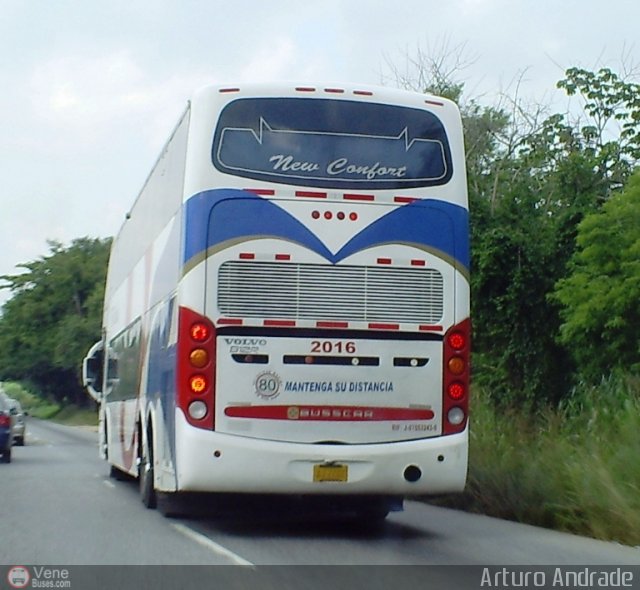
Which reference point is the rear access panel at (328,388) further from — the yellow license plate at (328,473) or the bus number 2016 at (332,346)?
the yellow license plate at (328,473)

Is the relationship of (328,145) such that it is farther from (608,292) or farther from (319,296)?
(608,292)

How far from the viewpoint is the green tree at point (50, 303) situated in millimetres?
77250

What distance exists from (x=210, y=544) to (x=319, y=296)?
99.2 inches

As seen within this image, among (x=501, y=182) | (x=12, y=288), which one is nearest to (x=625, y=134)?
(x=501, y=182)

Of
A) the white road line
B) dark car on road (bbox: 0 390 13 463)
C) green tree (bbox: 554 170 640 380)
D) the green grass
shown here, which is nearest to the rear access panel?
the white road line

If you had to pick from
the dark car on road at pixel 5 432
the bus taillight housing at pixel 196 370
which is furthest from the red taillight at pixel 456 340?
the dark car on road at pixel 5 432

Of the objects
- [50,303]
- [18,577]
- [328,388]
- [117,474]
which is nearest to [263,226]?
[328,388]

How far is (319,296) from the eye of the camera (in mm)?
11867

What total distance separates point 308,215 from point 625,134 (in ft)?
47.2

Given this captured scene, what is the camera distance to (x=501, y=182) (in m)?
28.5

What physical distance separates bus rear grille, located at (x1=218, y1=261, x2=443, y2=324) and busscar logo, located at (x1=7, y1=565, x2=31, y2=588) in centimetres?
309

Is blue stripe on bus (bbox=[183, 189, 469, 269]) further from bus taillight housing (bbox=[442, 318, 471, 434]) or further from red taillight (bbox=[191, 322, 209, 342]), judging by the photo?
bus taillight housing (bbox=[442, 318, 471, 434])

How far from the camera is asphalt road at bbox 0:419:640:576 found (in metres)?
10.5

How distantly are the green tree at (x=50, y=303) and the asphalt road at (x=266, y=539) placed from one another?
199 feet
